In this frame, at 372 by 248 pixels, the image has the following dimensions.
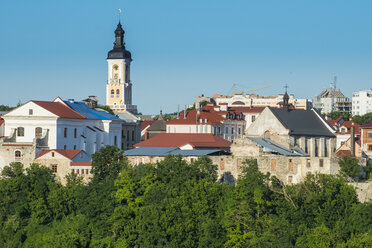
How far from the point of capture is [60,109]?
8825cm

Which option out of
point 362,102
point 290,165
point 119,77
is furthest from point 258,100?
point 290,165

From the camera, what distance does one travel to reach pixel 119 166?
78.9 metres

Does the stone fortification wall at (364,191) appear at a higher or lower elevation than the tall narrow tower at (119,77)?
lower

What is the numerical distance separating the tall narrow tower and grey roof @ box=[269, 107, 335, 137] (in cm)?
5037

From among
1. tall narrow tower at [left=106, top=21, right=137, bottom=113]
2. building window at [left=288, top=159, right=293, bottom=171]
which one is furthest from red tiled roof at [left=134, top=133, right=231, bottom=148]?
tall narrow tower at [left=106, top=21, right=137, bottom=113]

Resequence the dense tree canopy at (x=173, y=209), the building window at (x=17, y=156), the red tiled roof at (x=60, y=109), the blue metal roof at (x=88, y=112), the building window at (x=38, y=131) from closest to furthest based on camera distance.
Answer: the dense tree canopy at (x=173, y=209) → the building window at (x=17, y=156) → the building window at (x=38, y=131) → the red tiled roof at (x=60, y=109) → the blue metal roof at (x=88, y=112)

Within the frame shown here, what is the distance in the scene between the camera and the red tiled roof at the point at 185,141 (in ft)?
281

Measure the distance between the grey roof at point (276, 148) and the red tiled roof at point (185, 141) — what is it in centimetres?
501

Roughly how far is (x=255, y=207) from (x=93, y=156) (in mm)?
16930

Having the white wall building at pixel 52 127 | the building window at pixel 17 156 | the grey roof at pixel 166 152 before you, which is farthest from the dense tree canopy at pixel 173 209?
the white wall building at pixel 52 127

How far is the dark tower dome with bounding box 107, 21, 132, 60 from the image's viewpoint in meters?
140

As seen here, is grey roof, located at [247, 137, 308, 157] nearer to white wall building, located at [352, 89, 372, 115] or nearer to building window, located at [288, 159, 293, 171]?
building window, located at [288, 159, 293, 171]

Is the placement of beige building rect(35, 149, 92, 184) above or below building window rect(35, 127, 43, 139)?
below

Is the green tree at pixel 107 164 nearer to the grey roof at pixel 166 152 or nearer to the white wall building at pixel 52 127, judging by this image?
the grey roof at pixel 166 152
